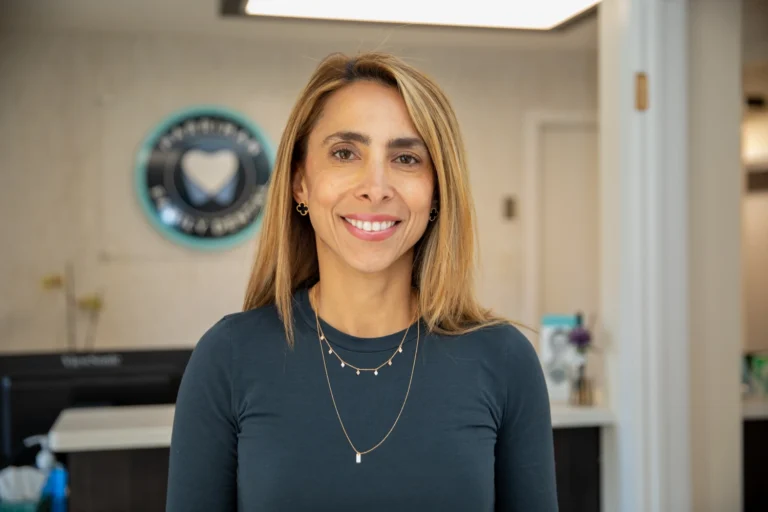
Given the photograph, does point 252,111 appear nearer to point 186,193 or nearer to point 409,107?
point 186,193

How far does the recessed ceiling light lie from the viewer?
88.0 inches

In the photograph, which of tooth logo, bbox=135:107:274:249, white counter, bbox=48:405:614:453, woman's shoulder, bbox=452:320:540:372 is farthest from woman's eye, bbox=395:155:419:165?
tooth logo, bbox=135:107:274:249

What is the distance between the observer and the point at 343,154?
1147 millimetres

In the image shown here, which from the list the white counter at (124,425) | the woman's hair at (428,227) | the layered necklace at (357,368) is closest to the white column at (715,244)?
the white counter at (124,425)

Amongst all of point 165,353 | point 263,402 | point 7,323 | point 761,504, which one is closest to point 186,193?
point 7,323

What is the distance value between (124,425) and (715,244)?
1.64 m

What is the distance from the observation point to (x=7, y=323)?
4246mm

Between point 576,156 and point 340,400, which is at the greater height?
point 576,156

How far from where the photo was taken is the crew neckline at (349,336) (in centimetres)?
117

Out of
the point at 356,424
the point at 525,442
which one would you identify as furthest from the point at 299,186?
the point at 525,442

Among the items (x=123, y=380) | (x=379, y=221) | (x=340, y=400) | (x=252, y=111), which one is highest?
(x=252, y=111)

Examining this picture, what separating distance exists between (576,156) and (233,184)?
75.2 inches

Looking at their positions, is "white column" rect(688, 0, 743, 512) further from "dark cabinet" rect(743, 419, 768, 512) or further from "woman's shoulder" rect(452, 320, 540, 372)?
"woman's shoulder" rect(452, 320, 540, 372)

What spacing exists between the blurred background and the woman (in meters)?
1.19
